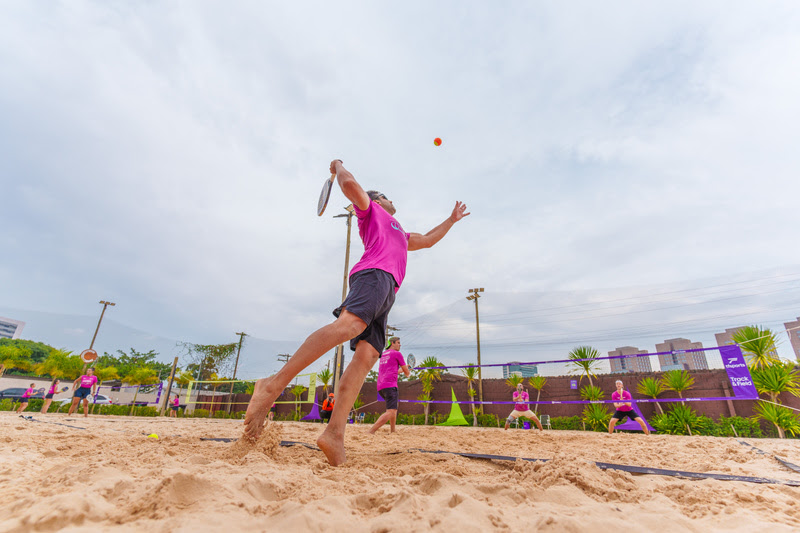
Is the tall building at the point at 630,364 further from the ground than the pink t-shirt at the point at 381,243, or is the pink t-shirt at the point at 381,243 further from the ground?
the tall building at the point at 630,364

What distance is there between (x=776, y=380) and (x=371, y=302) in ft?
36.2

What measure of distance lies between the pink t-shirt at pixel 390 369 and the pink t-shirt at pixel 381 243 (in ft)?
11.8

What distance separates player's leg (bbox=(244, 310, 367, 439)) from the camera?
6.23 feet

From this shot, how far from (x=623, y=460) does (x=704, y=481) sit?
0.93 meters

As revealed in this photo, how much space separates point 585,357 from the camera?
452 inches

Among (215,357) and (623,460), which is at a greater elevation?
(215,357)

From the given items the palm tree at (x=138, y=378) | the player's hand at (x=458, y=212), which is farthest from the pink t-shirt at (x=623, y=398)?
the palm tree at (x=138, y=378)

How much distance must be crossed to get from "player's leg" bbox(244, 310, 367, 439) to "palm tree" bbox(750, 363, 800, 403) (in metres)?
11.1

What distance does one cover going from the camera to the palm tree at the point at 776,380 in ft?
26.5

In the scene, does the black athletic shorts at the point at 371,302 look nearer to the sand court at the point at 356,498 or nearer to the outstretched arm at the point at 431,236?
the outstretched arm at the point at 431,236

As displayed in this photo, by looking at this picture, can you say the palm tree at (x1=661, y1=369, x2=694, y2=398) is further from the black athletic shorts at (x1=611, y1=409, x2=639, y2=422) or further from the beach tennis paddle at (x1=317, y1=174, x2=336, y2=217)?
the beach tennis paddle at (x1=317, y1=174, x2=336, y2=217)

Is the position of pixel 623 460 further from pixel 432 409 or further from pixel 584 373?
pixel 432 409

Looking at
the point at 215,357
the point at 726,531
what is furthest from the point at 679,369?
the point at 215,357

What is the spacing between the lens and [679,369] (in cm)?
1023
